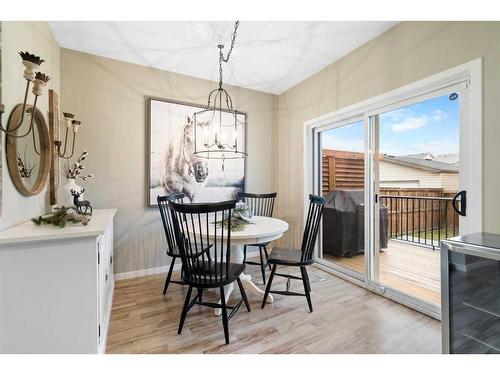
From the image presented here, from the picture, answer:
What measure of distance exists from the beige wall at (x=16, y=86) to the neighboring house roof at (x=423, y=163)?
10.4 feet

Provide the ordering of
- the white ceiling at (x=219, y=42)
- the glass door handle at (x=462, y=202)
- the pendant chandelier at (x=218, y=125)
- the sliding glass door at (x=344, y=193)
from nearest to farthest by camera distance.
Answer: the glass door handle at (x=462, y=202) → the white ceiling at (x=219, y=42) → the sliding glass door at (x=344, y=193) → the pendant chandelier at (x=218, y=125)

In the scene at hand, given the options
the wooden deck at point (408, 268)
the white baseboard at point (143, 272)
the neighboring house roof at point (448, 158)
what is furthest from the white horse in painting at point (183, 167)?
the neighboring house roof at point (448, 158)

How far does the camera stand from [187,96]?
10.7 feet

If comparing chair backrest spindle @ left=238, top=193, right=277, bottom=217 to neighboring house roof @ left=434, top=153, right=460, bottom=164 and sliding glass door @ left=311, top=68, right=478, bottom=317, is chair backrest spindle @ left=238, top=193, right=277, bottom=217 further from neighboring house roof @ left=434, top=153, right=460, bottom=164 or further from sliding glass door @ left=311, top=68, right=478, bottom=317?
neighboring house roof @ left=434, top=153, right=460, bottom=164

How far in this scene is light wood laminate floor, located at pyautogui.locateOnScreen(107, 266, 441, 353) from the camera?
1.66 m

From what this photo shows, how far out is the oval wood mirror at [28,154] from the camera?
4.95 ft

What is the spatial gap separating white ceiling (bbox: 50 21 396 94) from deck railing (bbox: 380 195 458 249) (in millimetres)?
1779

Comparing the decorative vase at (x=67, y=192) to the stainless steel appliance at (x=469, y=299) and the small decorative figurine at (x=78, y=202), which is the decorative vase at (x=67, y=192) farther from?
the stainless steel appliance at (x=469, y=299)

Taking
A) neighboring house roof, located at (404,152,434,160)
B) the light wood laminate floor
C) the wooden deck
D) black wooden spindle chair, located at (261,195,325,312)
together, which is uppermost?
neighboring house roof, located at (404,152,434,160)

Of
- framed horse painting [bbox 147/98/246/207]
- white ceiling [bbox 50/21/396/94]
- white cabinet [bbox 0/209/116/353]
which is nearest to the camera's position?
white cabinet [bbox 0/209/116/353]

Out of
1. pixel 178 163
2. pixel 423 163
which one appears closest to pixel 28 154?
pixel 178 163

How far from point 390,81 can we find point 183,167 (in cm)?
260

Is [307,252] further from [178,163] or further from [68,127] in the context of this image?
[68,127]

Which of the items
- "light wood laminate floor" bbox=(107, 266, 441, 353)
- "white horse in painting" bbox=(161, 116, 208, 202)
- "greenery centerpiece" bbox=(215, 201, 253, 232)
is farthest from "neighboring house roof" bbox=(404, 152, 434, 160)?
"white horse in painting" bbox=(161, 116, 208, 202)
